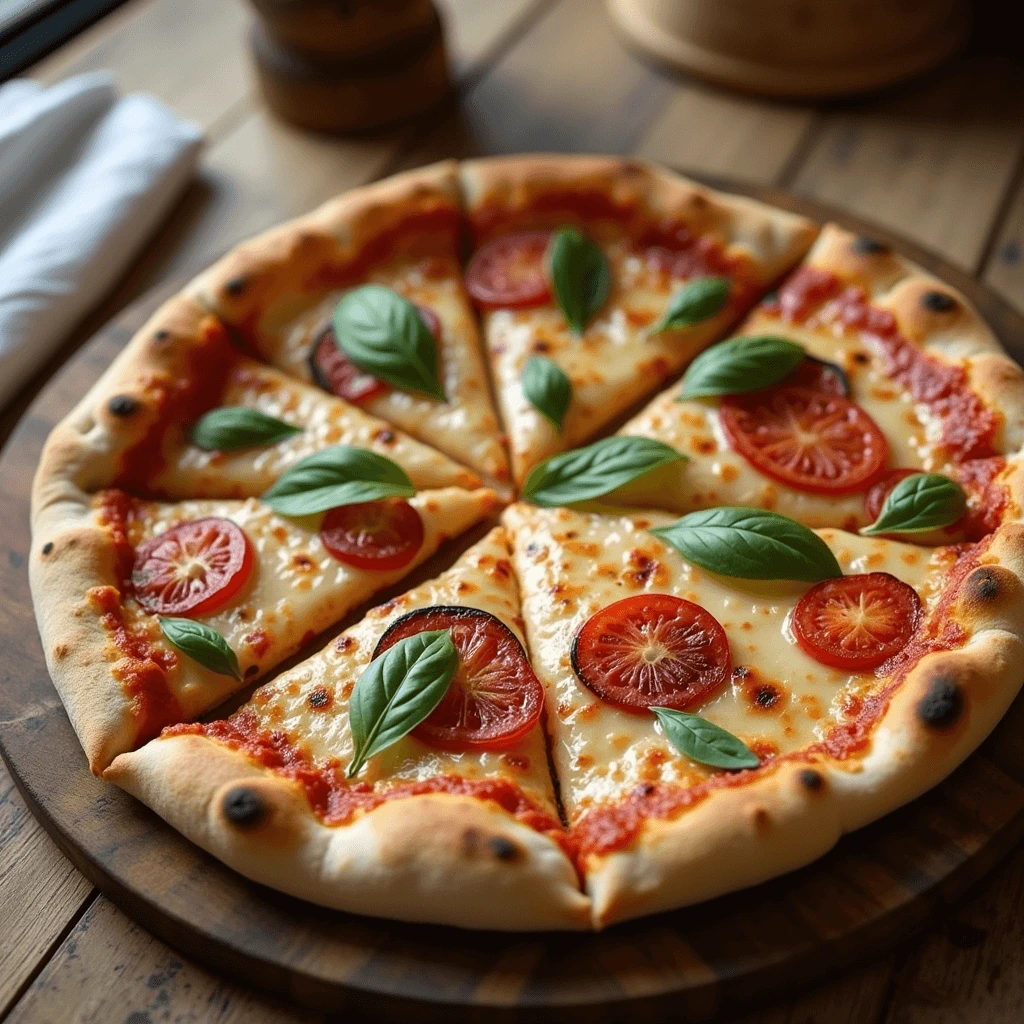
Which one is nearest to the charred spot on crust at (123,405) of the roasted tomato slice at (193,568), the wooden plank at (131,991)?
the roasted tomato slice at (193,568)

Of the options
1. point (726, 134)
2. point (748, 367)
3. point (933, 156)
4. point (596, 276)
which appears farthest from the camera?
point (726, 134)

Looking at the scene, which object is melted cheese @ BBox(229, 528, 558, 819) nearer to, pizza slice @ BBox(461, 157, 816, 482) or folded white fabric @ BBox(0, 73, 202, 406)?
pizza slice @ BBox(461, 157, 816, 482)

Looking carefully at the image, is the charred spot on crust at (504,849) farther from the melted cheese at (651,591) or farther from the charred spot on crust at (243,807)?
the charred spot on crust at (243,807)

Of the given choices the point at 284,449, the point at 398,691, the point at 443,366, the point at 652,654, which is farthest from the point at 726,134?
the point at 398,691

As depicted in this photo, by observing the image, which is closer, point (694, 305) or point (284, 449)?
point (284, 449)

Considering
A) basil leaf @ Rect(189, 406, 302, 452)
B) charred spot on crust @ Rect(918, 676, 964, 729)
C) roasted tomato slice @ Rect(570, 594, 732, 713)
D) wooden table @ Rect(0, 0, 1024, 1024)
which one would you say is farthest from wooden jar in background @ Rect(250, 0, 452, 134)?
charred spot on crust @ Rect(918, 676, 964, 729)

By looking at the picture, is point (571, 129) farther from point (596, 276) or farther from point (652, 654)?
point (652, 654)
